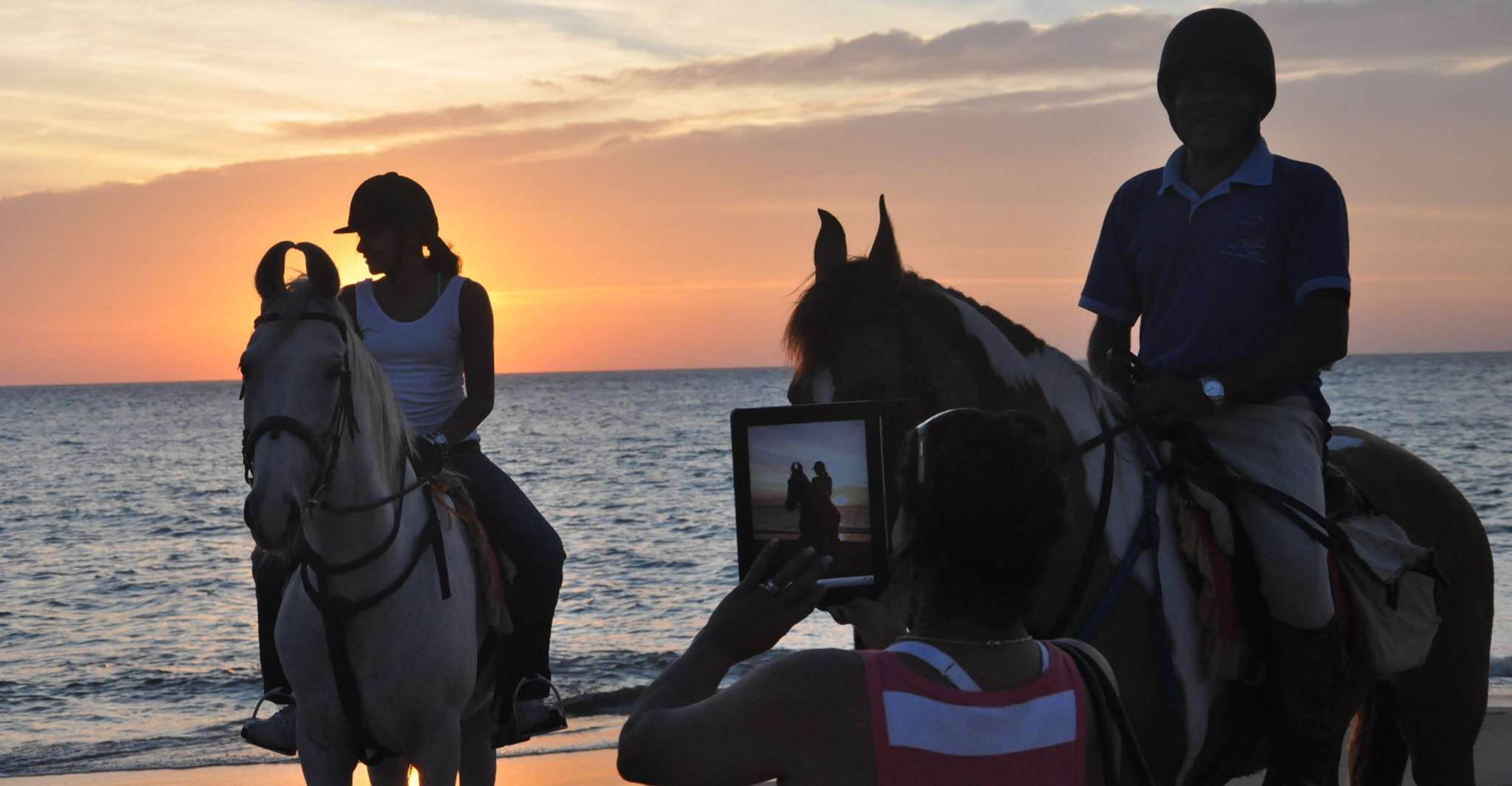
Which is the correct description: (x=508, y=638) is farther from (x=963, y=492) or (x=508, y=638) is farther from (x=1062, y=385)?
(x=963, y=492)

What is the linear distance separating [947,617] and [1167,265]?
2.36 meters

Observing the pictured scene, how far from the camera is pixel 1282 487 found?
3482mm

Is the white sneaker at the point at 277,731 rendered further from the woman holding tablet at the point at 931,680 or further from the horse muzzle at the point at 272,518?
the woman holding tablet at the point at 931,680

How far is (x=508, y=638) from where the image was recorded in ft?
15.3

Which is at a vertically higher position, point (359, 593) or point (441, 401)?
point (441, 401)

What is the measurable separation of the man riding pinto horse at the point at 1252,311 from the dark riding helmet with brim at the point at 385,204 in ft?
7.96

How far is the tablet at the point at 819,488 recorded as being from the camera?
1.71 m

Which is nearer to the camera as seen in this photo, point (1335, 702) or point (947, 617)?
point (947, 617)

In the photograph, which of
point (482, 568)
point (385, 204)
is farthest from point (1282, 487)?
point (385, 204)

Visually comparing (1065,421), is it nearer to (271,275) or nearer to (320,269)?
(320,269)

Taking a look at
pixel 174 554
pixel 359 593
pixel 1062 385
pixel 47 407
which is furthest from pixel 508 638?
pixel 47 407

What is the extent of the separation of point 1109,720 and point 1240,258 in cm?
225

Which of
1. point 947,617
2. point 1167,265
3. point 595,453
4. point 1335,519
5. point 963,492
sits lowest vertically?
point 595,453

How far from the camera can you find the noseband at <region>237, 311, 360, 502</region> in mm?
3314
